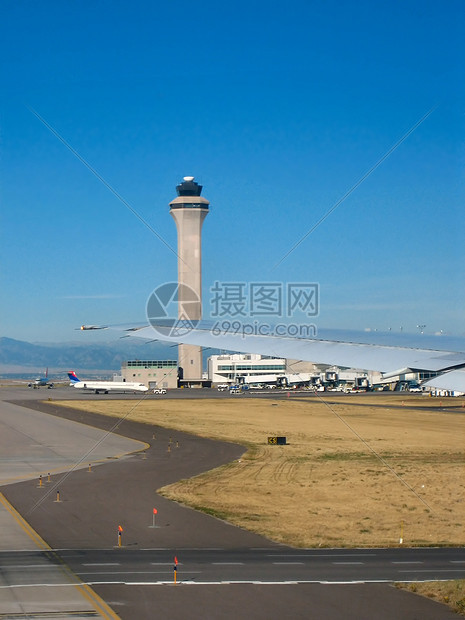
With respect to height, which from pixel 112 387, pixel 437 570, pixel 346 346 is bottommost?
pixel 437 570

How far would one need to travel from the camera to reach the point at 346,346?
16.9 meters

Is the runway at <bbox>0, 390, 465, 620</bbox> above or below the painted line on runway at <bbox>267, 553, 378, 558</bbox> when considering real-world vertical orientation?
above

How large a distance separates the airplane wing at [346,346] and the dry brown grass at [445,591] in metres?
10.2

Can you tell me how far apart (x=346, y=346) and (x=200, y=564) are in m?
16.2

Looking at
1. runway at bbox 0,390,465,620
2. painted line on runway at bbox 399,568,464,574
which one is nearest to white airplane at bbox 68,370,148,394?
runway at bbox 0,390,465,620

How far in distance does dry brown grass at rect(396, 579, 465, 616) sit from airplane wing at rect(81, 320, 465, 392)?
10247 mm

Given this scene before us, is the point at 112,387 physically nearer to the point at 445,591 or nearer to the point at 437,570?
the point at 437,570

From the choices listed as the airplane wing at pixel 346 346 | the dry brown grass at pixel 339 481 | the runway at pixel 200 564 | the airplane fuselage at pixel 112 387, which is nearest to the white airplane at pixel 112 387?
the airplane fuselage at pixel 112 387

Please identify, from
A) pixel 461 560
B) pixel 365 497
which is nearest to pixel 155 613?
pixel 461 560

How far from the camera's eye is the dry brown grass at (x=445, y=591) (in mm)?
25109

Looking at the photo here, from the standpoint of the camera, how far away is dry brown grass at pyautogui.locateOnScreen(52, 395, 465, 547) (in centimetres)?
3784

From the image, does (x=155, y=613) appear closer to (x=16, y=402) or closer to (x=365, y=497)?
(x=365, y=497)

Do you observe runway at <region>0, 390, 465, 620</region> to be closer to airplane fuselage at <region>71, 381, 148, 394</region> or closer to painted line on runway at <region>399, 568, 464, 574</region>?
painted line on runway at <region>399, 568, 464, 574</region>

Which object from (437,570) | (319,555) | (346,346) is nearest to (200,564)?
(319,555)
